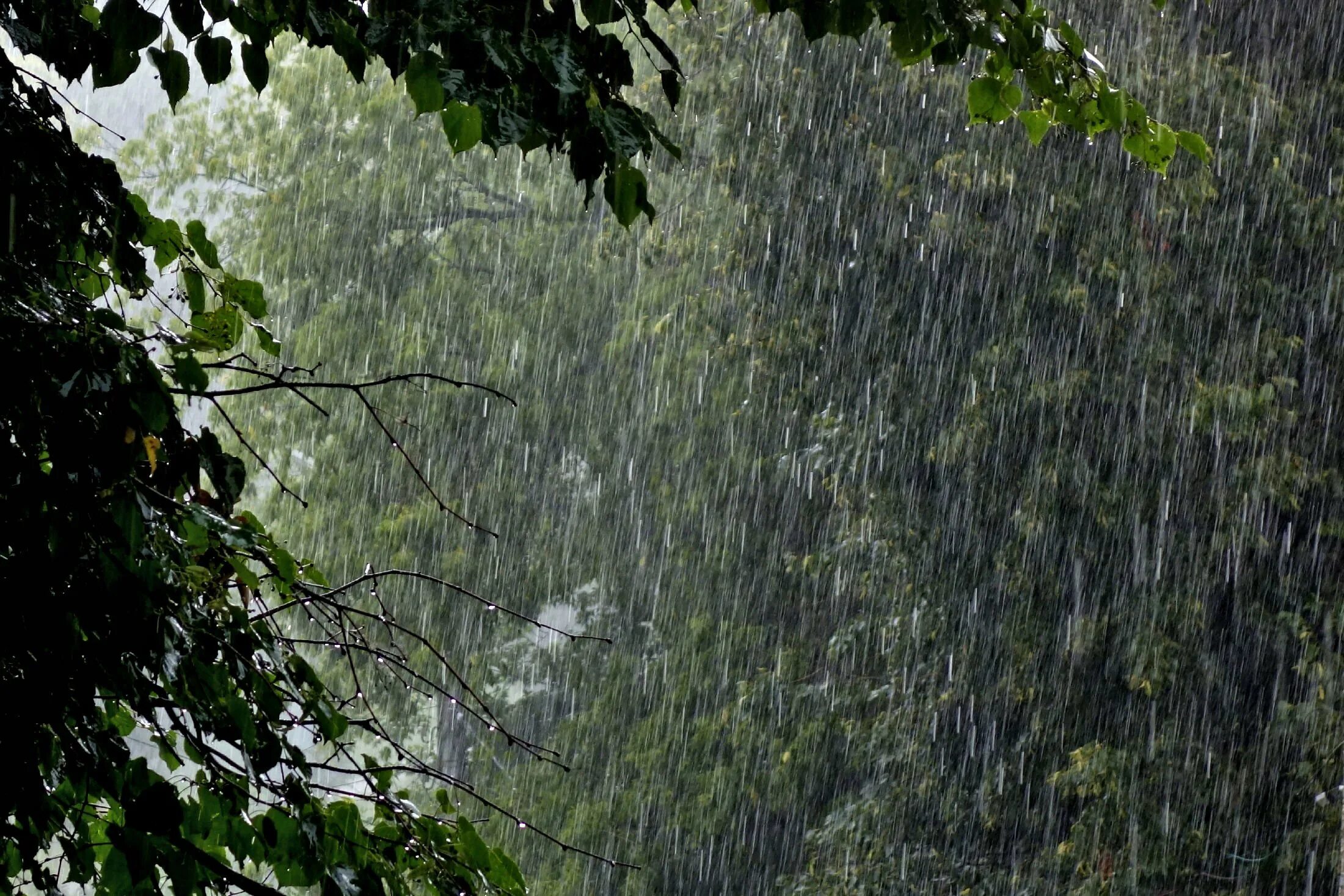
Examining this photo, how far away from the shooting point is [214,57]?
1.57 metres

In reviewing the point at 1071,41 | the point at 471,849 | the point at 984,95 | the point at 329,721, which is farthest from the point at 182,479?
the point at 1071,41

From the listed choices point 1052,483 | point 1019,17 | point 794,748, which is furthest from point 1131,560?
point 1019,17

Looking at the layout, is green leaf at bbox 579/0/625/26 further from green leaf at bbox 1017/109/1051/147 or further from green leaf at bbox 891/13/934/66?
green leaf at bbox 1017/109/1051/147

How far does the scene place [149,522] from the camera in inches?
55.7

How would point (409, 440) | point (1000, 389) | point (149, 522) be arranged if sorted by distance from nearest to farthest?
1. point (149, 522)
2. point (1000, 389)
3. point (409, 440)

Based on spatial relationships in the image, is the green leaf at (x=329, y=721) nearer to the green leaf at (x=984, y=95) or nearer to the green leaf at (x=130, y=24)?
the green leaf at (x=130, y=24)

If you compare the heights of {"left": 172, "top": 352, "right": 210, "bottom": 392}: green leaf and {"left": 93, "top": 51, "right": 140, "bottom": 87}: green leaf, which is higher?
{"left": 93, "top": 51, "right": 140, "bottom": 87}: green leaf

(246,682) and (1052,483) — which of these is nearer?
(246,682)

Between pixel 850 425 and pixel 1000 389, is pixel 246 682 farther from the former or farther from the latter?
pixel 850 425

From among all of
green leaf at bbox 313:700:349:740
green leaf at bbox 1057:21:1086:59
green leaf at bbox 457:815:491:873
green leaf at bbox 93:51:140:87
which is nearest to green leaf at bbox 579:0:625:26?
green leaf at bbox 93:51:140:87

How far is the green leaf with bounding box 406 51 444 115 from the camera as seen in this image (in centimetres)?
148

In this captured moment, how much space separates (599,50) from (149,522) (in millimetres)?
805

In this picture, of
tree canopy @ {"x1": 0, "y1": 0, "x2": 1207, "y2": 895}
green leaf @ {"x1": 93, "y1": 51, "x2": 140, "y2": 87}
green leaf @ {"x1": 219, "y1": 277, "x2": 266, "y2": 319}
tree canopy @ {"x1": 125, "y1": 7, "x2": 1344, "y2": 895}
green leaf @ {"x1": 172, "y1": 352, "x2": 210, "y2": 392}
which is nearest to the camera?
tree canopy @ {"x1": 0, "y1": 0, "x2": 1207, "y2": 895}

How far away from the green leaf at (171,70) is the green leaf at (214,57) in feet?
0.09
